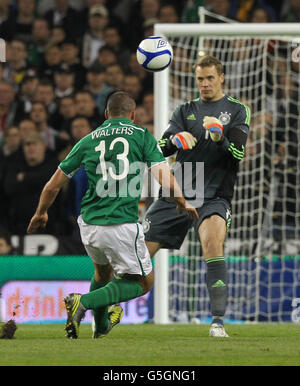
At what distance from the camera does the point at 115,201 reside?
254 inches

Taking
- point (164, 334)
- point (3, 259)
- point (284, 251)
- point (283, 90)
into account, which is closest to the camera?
point (164, 334)

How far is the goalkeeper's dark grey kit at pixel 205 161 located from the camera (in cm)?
738

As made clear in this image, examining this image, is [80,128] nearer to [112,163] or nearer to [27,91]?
[27,91]

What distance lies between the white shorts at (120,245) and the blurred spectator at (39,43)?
7506 millimetres

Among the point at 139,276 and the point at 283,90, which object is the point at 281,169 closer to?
the point at 283,90

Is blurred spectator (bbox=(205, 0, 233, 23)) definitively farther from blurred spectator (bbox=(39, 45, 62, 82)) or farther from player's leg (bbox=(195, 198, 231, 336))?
player's leg (bbox=(195, 198, 231, 336))

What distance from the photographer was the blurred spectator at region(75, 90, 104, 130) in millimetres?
12281

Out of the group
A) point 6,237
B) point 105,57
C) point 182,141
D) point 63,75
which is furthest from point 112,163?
point 105,57

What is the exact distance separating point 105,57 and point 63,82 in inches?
29.0

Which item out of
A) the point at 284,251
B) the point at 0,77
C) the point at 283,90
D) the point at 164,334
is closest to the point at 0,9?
the point at 0,77

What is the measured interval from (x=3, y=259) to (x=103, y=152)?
3673 millimetres

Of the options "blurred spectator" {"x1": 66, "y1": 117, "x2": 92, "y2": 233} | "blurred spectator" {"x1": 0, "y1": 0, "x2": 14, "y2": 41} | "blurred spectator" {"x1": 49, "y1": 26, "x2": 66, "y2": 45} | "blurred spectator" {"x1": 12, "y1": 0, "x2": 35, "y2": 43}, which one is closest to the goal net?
"blurred spectator" {"x1": 66, "y1": 117, "x2": 92, "y2": 233}

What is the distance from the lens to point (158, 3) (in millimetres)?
13961

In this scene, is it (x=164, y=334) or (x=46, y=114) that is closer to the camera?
(x=164, y=334)
